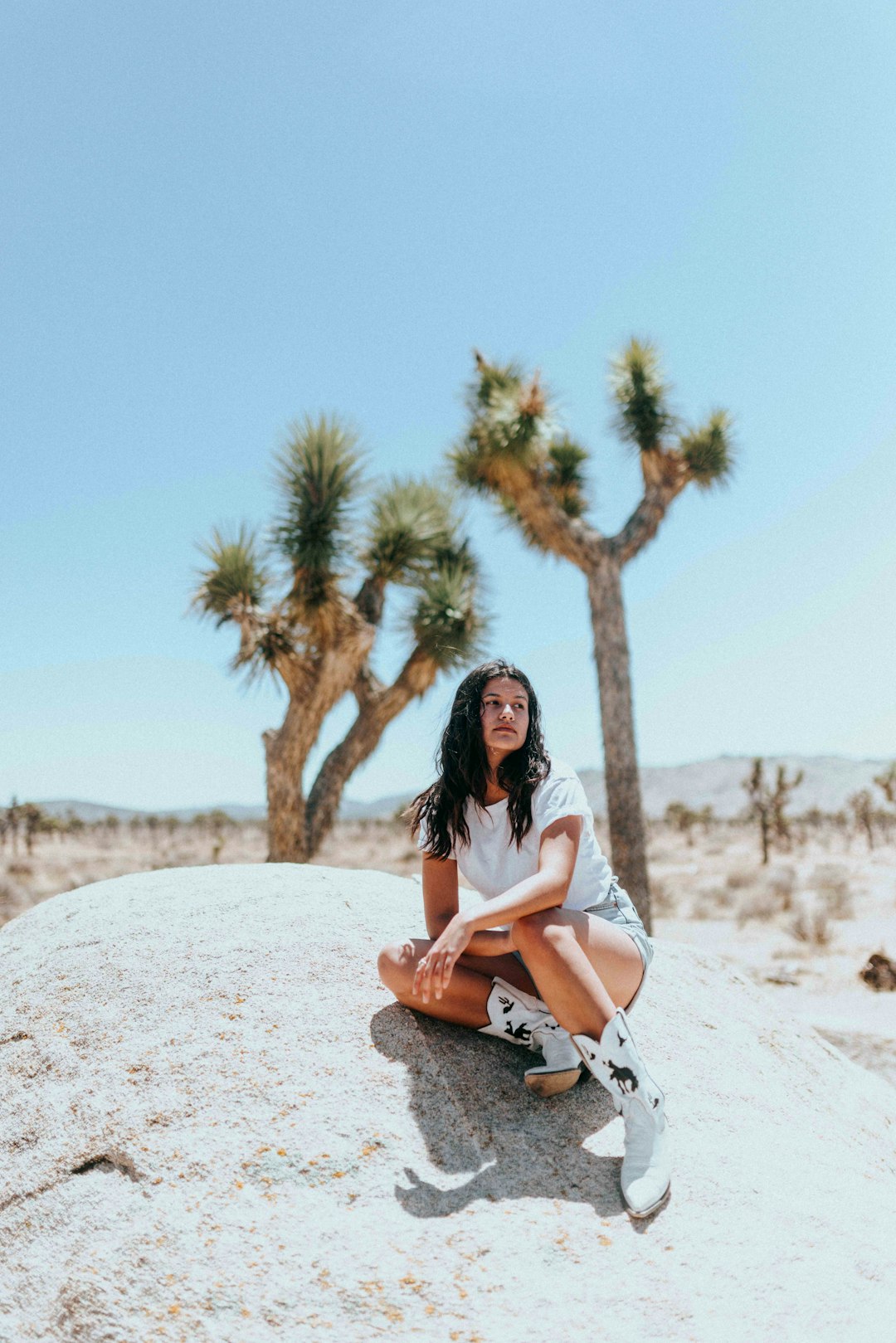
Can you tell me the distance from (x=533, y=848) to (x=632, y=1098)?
83 centimetres

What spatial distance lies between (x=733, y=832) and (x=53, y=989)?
40144 millimetres

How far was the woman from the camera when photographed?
9.46 feet

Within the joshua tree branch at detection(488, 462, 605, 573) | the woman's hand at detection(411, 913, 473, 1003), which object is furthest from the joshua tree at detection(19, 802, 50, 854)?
the woman's hand at detection(411, 913, 473, 1003)

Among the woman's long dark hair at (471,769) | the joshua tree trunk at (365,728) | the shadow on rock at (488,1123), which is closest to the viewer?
the shadow on rock at (488,1123)

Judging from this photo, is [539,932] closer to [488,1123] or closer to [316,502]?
[488,1123]

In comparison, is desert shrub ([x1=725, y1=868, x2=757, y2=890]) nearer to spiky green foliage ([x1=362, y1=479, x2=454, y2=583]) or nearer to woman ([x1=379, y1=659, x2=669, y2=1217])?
spiky green foliage ([x1=362, y1=479, x2=454, y2=583])

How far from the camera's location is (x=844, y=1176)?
332 centimetres

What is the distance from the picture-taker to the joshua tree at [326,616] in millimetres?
10414

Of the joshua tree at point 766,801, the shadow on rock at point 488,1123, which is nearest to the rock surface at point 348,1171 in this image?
the shadow on rock at point 488,1123

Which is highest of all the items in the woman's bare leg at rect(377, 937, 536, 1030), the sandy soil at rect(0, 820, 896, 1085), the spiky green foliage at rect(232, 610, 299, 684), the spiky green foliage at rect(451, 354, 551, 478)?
the spiky green foliage at rect(451, 354, 551, 478)

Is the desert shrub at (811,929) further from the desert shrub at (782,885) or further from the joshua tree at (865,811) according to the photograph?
the joshua tree at (865,811)

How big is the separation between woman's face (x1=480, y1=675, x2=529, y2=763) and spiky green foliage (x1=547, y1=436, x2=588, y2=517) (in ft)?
30.7

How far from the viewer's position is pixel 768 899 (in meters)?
16.0

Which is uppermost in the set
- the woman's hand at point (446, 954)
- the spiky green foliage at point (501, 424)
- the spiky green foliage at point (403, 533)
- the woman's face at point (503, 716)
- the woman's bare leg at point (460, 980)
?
the spiky green foliage at point (501, 424)
